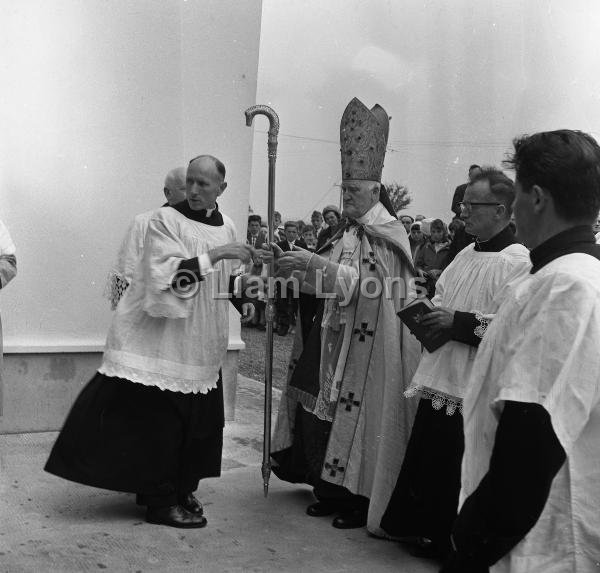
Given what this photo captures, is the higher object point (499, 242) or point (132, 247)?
point (499, 242)

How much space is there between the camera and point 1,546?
3992 millimetres

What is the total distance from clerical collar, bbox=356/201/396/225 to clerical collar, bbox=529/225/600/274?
10.2ft

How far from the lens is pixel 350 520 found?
4695 mm

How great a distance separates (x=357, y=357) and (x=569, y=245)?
3.03 meters

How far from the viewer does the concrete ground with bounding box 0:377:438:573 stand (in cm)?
397

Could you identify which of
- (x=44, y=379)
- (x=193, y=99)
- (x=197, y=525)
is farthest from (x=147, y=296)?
(x=193, y=99)

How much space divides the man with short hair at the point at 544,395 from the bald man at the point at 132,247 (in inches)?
169

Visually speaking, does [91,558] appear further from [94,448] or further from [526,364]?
[526,364]

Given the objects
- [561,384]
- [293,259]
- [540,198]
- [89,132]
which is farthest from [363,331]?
[561,384]

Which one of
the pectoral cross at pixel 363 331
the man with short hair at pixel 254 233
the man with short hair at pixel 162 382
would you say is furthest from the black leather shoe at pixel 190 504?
the man with short hair at pixel 254 233

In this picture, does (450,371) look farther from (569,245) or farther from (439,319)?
(569,245)

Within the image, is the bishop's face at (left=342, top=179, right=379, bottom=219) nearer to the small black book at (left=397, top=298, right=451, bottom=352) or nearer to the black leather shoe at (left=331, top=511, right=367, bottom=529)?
the small black book at (left=397, top=298, right=451, bottom=352)

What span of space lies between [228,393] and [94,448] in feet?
7.74

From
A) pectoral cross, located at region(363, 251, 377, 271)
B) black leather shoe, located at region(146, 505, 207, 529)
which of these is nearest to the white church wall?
black leather shoe, located at region(146, 505, 207, 529)
